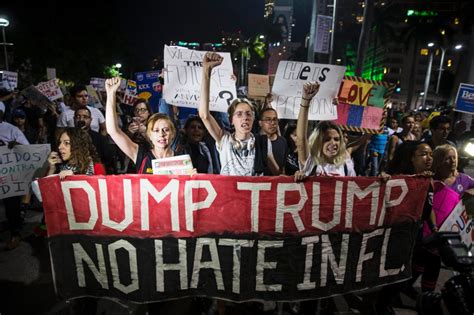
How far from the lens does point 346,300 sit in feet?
12.6

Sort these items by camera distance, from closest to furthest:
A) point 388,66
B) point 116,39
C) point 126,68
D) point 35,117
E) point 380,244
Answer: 1. point 380,244
2. point 35,117
3. point 116,39
4. point 126,68
5. point 388,66

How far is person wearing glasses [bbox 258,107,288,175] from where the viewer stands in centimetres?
385

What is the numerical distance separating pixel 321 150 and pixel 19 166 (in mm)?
3942

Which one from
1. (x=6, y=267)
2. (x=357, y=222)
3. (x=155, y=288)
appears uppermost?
(x=357, y=222)

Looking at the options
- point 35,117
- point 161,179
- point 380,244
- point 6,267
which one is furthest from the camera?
point 35,117

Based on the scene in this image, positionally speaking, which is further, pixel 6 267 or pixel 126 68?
pixel 126 68

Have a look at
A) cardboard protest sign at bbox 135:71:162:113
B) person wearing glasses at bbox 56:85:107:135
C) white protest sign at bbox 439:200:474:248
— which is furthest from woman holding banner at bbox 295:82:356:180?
cardboard protest sign at bbox 135:71:162:113

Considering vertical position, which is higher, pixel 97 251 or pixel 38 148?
pixel 38 148

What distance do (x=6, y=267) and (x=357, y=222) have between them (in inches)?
159

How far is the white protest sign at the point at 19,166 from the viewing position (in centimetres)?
468

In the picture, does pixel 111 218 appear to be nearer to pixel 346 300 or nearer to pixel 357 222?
pixel 357 222

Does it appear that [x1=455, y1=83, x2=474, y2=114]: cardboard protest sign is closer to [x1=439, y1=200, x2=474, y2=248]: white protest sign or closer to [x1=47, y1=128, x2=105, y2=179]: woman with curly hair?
[x1=439, y1=200, x2=474, y2=248]: white protest sign

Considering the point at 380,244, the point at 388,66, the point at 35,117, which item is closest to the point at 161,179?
the point at 380,244

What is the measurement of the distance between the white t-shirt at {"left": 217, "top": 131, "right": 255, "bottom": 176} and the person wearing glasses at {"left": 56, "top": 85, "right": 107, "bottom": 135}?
3.55m
